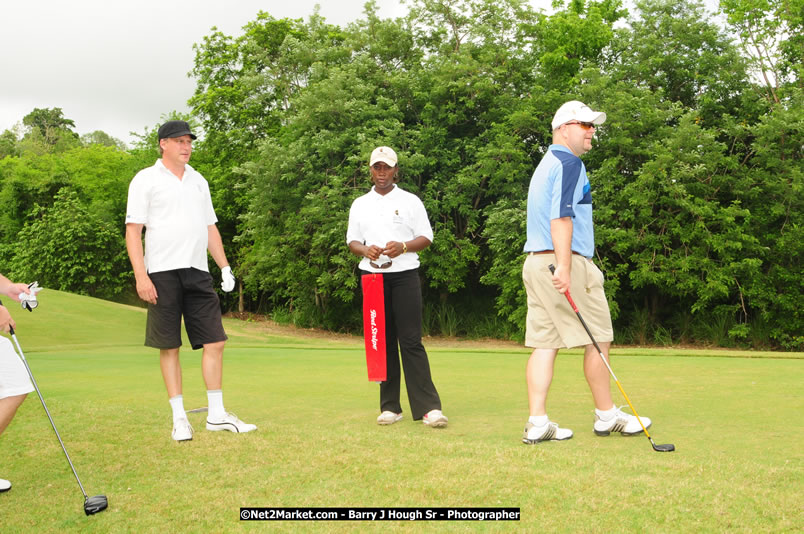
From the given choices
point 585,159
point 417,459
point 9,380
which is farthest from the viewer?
point 585,159

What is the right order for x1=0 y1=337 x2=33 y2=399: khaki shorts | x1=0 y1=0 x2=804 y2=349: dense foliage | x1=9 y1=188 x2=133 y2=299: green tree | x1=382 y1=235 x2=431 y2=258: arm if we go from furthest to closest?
x1=9 y1=188 x2=133 y2=299: green tree < x1=0 y1=0 x2=804 y2=349: dense foliage < x1=382 y1=235 x2=431 y2=258: arm < x1=0 y1=337 x2=33 y2=399: khaki shorts

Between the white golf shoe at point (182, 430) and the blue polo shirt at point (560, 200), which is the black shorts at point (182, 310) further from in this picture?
the blue polo shirt at point (560, 200)

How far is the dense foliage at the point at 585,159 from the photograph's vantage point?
1650 centimetres

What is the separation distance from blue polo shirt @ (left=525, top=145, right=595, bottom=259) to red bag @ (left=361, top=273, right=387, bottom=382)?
4.03ft

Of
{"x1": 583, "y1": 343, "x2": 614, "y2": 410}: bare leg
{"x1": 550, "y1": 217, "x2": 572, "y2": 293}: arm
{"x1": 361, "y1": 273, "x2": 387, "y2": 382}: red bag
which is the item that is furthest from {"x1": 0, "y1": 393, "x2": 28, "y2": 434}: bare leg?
{"x1": 583, "y1": 343, "x2": 614, "y2": 410}: bare leg

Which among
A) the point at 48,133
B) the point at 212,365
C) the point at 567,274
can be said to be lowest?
the point at 212,365

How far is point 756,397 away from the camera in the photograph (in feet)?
18.1

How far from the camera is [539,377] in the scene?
14.6 ft

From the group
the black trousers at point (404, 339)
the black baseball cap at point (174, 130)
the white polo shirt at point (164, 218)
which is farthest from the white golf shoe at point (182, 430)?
the black baseball cap at point (174, 130)

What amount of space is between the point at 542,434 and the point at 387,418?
120cm

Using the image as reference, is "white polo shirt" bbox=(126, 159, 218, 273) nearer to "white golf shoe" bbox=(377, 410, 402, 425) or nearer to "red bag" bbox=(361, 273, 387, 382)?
"red bag" bbox=(361, 273, 387, 382)

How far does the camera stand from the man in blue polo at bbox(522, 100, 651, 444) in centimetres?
435

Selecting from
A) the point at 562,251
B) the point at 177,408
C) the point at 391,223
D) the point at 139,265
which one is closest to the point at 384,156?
the point at 391,223

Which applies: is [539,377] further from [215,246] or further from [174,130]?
[174,130]
